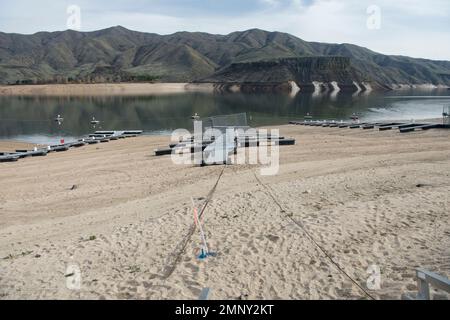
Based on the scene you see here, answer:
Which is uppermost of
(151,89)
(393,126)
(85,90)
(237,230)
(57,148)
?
(151,89)

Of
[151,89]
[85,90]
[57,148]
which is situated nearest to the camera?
[57,148]

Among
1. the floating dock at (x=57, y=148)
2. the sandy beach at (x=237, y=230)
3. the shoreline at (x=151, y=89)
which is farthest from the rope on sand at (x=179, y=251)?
the shoreline at (x=151, y=89)

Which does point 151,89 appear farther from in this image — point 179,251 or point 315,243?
point 315,243

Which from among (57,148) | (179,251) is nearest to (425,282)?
(179,251)

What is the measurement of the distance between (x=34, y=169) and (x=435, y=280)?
19.8 meters

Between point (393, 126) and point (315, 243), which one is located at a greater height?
point (393, 126)

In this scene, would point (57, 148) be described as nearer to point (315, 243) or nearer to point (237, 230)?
point (237, 230)

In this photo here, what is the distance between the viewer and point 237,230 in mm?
9844

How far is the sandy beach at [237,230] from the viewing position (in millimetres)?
7332

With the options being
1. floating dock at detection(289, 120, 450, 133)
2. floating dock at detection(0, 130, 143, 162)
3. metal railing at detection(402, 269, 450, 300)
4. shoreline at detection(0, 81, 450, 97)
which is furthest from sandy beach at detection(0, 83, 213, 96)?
metal railing at detection(402, 269, 450, 300)

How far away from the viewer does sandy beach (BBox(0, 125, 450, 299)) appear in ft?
24.1

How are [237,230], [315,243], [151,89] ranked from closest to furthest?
[315,243] → [237,230] → [151,89]

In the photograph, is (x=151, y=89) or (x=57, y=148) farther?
(x=151, y=89)
